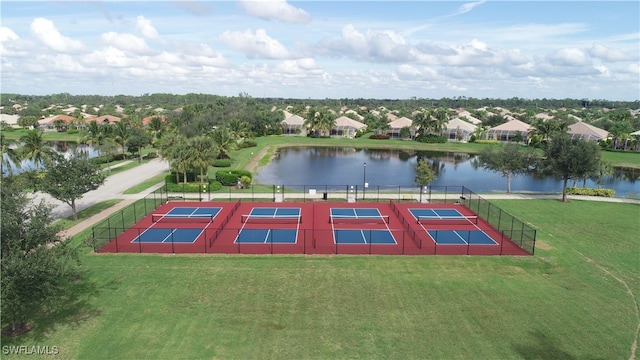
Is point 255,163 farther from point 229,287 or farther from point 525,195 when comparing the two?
point 229,287

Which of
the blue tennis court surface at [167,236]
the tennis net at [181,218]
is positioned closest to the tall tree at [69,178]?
the tennis net at [181,218]

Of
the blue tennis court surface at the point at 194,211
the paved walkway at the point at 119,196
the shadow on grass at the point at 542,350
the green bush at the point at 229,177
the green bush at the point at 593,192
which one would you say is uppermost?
the green bush at the point at 229,177

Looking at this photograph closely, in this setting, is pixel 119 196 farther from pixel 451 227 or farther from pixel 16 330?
pixel 451 227

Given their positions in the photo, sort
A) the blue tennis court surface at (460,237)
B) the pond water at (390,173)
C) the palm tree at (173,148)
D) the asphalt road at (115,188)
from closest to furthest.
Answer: the blue tennis court surface at (460,237) → the asphalt road at (115,188) → the palm tree at (173,148) → the pond water at (390,173)

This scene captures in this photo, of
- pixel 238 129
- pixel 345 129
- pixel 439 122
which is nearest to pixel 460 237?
pixel 238 129

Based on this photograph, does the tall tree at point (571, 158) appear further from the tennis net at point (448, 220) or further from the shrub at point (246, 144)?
the shrub at point (246, 144)

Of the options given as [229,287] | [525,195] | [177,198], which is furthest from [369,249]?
[525,195]
